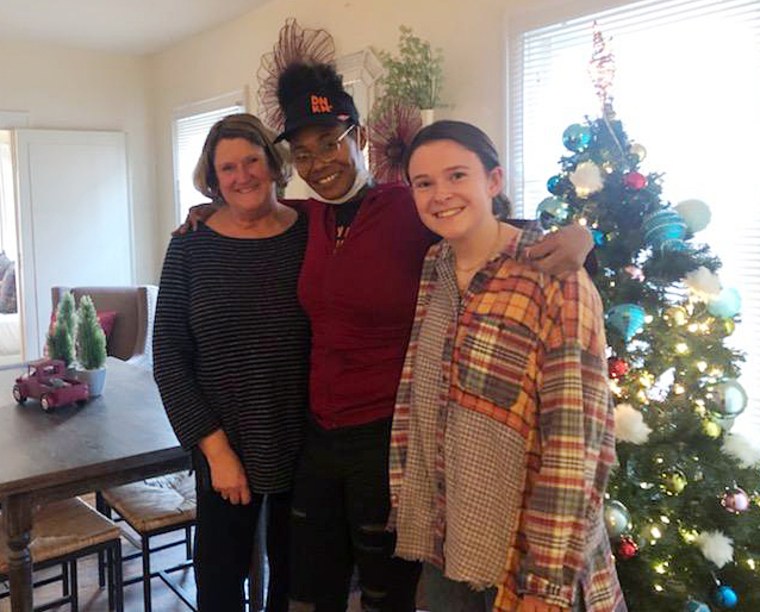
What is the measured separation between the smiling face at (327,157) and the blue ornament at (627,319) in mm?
789

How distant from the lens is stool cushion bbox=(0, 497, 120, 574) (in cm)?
221

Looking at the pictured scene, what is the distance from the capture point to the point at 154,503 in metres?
2.51

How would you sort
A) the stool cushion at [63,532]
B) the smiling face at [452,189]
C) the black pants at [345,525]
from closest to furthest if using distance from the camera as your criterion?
the smiling face at [452,189], the black pants at [345,525], the stool cushion at [63,532]

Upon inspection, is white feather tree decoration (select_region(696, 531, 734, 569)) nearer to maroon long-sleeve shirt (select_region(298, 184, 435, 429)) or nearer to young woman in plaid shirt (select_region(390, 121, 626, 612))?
young woman in plaid shirt (select_region(390, 121, 626, 612))

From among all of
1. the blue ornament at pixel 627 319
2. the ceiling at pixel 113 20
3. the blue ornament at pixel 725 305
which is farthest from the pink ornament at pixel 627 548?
the ceiling at pixel 113 20

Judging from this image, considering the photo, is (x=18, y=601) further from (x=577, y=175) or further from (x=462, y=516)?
(x=577, y=175)

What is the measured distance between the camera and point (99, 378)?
262 cm

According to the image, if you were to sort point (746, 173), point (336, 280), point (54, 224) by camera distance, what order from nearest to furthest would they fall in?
1. point (336, 280)
2. point (746, 173)
3. point (54, 224)

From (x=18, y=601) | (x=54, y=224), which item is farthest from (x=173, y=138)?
(x=18, y=601)

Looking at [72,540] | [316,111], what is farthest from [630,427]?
[72,540]

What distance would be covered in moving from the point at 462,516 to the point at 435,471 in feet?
0.34

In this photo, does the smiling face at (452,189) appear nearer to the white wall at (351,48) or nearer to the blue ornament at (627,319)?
the blue ornament at (627,319)

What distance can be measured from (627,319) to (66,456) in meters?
1.51

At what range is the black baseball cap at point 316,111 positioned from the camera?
1.57m
